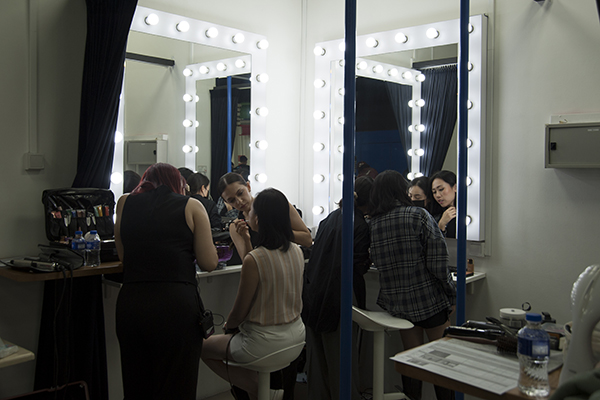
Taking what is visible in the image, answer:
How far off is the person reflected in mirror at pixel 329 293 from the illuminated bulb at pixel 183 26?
4.92ft

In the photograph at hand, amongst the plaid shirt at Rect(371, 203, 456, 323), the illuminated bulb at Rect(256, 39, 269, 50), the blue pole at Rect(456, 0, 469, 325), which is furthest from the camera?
the illuminated bulb at Rect(256, 39, 269, 50)

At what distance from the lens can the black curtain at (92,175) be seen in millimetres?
2621

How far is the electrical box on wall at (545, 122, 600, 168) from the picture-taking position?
8.80 feet

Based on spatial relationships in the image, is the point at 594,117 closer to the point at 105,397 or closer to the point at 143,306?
the point at 143,306

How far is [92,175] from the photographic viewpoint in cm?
271

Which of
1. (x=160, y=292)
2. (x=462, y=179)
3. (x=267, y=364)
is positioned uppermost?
(x=462, y=179)

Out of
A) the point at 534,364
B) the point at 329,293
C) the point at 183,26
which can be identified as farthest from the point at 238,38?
the point at 534,364

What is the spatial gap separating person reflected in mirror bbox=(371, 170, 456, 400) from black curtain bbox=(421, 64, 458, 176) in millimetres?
796

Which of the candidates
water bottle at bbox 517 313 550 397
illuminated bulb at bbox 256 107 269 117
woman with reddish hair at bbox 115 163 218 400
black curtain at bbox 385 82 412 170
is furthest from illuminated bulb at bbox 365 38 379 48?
water bottle at bbox 517 313 550 397

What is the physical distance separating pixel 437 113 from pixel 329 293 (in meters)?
1.44

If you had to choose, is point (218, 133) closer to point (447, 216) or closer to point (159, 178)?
point (159, 178)

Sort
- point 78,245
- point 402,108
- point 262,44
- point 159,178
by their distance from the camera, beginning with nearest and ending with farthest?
point 159,178, point 78,245, point 402,108, point 262,44

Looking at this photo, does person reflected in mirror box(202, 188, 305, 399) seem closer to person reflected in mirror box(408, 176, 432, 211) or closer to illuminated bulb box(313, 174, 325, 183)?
person reflected in mirror box(408, 176, 432, 211)

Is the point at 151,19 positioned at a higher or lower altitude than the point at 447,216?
higher
